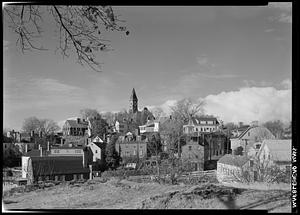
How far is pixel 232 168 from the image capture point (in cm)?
318

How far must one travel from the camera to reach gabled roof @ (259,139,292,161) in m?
2.67

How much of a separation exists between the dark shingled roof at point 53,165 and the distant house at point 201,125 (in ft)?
4.36

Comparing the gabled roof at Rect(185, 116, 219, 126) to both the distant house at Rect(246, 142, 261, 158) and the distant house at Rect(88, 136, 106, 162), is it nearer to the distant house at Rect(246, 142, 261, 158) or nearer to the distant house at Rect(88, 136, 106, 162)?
the distant house at Rect(246, 142, 261, 158)

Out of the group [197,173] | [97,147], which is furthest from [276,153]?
[97,147]

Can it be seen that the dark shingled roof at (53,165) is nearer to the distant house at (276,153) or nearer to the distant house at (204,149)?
the distant house at (204,149)

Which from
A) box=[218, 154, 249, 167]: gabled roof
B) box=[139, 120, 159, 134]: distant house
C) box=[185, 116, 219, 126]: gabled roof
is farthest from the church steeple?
box=[218, 154, 249, 167]: gabled roof

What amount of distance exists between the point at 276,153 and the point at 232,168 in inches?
20.3

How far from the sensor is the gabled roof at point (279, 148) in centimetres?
267

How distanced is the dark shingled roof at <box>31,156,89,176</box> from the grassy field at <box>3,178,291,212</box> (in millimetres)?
331

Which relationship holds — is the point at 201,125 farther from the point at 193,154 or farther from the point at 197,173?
the point at 197,173

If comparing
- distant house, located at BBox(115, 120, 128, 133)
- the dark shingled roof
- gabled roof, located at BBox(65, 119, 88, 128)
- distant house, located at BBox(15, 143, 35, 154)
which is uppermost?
gabled roof, located at BBox(65, 119, 88, 128)

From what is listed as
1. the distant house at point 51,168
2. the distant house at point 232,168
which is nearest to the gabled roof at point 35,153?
the distant house at point 51,168
